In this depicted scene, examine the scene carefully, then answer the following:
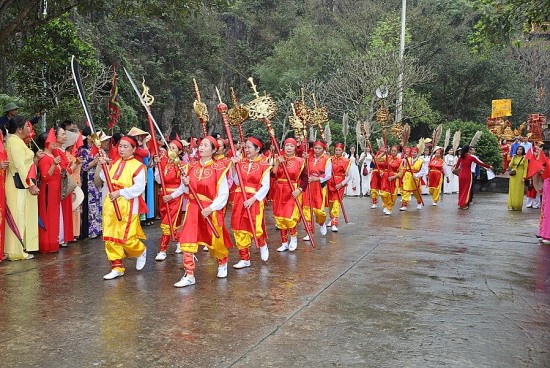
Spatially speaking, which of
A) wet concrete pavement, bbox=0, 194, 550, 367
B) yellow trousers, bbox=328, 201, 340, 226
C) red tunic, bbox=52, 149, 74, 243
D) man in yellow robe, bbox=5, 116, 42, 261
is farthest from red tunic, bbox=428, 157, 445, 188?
man in yellow robe, bbox=5, 116, 42, 261

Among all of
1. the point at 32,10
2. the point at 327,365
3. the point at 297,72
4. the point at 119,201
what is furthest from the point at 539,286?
the point at 297,72

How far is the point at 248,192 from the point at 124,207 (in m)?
1.56

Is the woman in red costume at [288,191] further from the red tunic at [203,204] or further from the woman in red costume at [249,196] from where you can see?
the red tunic at [203,204]

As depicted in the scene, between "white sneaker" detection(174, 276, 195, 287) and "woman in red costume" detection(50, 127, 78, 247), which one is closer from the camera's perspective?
"white sneaker" detection(174, 276, 195, 287)

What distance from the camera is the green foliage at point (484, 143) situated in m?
22.6

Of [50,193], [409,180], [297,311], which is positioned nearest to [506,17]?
[409,180]

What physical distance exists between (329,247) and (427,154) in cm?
1186

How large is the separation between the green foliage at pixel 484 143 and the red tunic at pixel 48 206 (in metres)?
17.7

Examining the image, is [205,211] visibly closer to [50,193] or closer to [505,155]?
[50,193]

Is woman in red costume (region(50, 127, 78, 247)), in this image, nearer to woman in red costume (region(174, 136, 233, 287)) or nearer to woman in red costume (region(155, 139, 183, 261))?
woman in red costume (region(155, 139, 183, 261))

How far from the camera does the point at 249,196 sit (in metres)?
7.34

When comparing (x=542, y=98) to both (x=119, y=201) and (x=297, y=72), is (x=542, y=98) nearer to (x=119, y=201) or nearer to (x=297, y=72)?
(x=297, y=72)

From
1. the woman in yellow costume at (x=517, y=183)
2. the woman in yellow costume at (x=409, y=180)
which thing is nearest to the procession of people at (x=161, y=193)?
the woman in yellow costume at (x=409, y=180)

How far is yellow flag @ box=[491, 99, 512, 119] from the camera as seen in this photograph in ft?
90.9
